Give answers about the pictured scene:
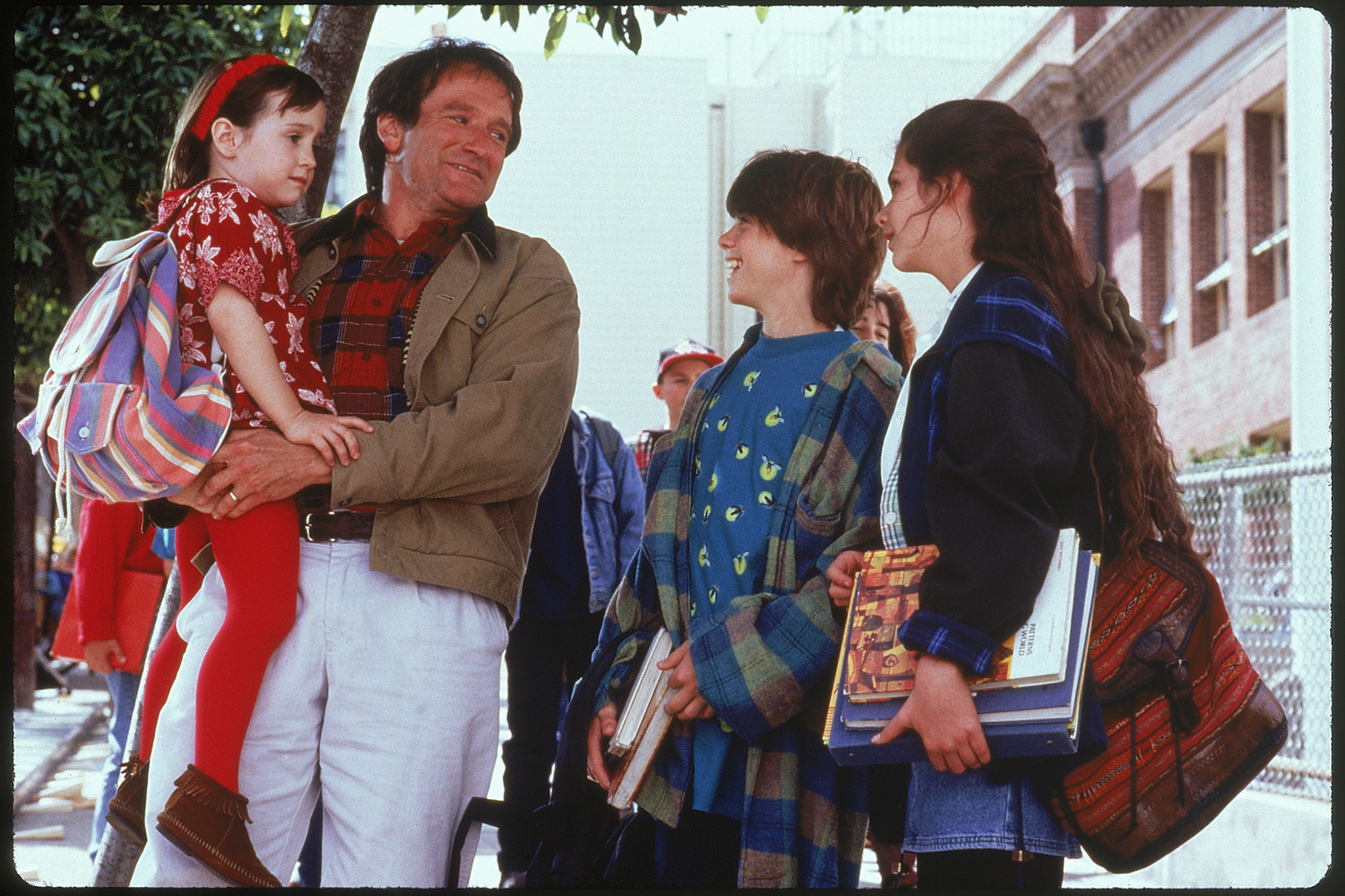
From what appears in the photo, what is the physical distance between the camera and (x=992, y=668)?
2.31 metres

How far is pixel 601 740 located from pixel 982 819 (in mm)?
995

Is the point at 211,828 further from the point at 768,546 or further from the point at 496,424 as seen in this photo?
the point at 768,546

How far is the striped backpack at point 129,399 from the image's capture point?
275 centimetres

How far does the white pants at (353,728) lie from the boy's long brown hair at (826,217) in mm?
1129

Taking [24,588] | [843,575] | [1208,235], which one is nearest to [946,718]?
[843,575]

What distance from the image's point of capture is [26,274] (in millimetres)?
9852

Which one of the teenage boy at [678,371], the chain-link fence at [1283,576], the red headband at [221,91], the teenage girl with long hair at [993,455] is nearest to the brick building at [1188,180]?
the chain-link fence at [1283,576]

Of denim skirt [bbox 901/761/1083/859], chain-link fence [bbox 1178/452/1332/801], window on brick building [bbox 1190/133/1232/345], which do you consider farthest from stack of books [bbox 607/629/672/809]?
window on brick building [bbox 1190/133/1232/345]

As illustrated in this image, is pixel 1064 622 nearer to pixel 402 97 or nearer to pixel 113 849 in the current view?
pixel 402 97

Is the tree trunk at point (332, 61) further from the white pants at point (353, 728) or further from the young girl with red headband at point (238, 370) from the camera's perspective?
the white pants at point (353, 728)

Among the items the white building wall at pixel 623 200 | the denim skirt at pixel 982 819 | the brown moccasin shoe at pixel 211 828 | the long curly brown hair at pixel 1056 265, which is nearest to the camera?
the denim skirt at pixel 982 819

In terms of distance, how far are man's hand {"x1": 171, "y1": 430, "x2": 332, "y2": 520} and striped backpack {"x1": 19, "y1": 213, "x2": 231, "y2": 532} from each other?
0.04m

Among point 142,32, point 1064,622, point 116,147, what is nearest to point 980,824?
point 1064,622

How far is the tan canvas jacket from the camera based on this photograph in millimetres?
2869
